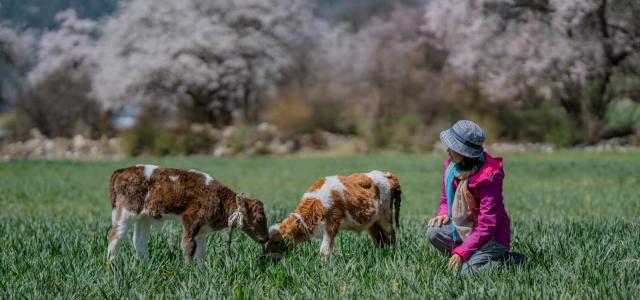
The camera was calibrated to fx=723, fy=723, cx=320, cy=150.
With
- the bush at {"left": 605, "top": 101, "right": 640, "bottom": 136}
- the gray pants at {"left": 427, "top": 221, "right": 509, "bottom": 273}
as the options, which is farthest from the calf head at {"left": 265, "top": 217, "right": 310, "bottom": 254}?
the bush at {"left": 605, "top": 101, "right": 640, "bottom": 136}

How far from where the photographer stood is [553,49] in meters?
26.2

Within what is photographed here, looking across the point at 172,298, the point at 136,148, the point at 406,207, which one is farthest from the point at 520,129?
the point at 172,298

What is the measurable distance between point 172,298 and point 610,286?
241cm

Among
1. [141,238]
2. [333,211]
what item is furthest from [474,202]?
[141,238]

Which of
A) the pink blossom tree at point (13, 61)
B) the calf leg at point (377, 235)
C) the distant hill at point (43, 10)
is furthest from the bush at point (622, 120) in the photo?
the pink blossom tree at point (13, 61)

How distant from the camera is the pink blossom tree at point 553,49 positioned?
25.3 m

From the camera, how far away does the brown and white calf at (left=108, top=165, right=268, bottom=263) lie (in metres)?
4.46

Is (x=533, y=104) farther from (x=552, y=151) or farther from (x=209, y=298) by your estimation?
(x=209, y=298)

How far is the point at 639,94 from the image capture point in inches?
1029

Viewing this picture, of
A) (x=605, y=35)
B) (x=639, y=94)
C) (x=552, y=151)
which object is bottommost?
(x=552, y=151)

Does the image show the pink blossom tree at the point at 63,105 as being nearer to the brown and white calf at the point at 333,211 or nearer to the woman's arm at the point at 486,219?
the brown and white calf at the point at 333,211

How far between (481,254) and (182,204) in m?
1.89

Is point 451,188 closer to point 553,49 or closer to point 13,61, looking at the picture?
point 553,49

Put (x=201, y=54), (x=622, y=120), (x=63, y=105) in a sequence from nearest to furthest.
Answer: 1. (x=622, y=120)
2. (x=63, y=105)
3. (x=201, y=54)
